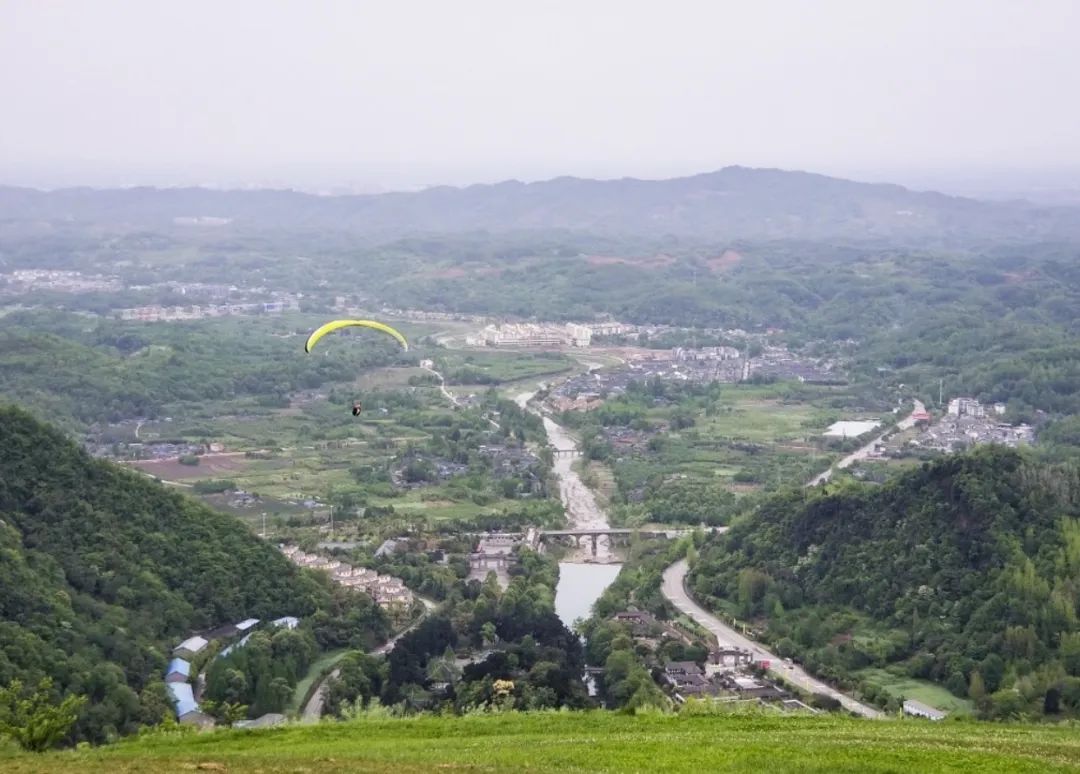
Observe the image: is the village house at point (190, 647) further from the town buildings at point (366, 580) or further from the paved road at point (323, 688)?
the town buildings at point (366, 580)

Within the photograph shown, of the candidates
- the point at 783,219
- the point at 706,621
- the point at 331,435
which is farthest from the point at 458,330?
the point at 783,219

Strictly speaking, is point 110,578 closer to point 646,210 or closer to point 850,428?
point 850,428

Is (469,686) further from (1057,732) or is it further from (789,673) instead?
(1057,732)

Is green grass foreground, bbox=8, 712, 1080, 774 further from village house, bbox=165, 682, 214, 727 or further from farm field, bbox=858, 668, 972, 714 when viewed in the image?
farm field, bbox=858, 668, 972, 714

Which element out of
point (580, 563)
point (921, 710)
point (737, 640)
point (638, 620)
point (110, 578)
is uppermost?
point (110, 578)

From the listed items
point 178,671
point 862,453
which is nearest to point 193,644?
point 178,671

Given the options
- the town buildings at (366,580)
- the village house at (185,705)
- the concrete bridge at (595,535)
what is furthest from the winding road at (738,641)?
the village house at (185,705)
